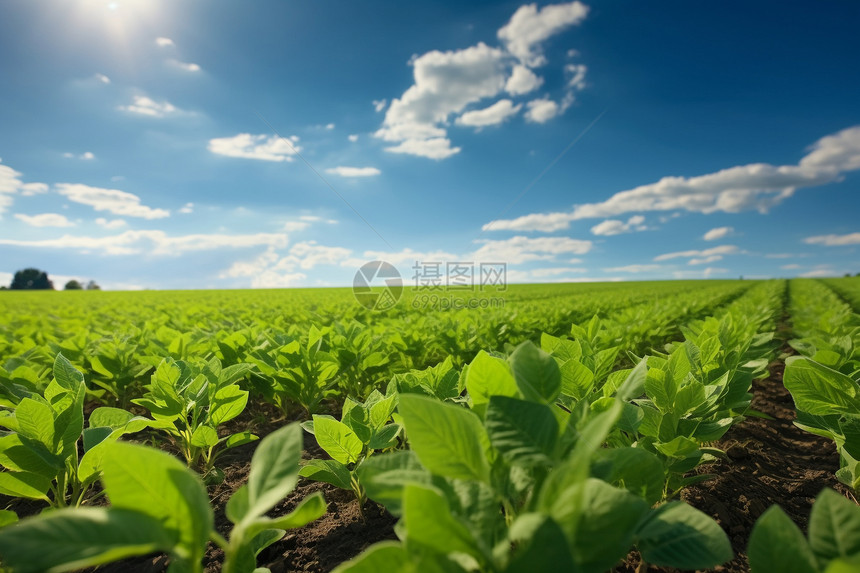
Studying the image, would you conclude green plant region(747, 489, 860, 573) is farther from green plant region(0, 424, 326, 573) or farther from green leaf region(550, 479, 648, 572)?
green plant region(0, 424, 326, 573)

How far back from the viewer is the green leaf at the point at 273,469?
0.84 metres

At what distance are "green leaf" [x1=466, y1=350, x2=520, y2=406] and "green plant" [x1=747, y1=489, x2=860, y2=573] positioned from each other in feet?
1.68

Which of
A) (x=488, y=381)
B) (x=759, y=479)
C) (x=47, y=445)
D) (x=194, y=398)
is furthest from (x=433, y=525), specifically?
(x=759, y=479)

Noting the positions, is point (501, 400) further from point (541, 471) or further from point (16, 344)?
point (16, 344)

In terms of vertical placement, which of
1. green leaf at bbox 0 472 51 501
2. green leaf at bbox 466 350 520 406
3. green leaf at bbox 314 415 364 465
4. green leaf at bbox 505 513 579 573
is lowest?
green leaf at bbox 0 472 51 501

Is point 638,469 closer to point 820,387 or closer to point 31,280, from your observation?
point 820,387

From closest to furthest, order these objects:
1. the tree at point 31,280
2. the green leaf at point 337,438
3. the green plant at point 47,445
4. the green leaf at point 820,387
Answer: the green plant at point 47,445, the green leaf at point 820,387, the green leaf at point 337,438, the tree at point 31,280

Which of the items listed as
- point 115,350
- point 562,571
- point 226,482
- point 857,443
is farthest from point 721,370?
point 115,350

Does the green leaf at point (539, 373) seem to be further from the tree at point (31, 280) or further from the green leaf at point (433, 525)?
the tree at point (31, 280)

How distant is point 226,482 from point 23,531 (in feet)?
6.70

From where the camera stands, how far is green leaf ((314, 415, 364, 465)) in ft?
5.37

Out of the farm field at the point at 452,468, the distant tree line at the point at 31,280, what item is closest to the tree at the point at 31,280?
the distant tree line at the point at 31,280

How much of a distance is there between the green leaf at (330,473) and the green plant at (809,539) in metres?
1.39

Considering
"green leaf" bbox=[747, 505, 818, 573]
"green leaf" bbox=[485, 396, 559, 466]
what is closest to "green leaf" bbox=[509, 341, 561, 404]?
"green leaf" bbox=[485, 396, 559, 466]
